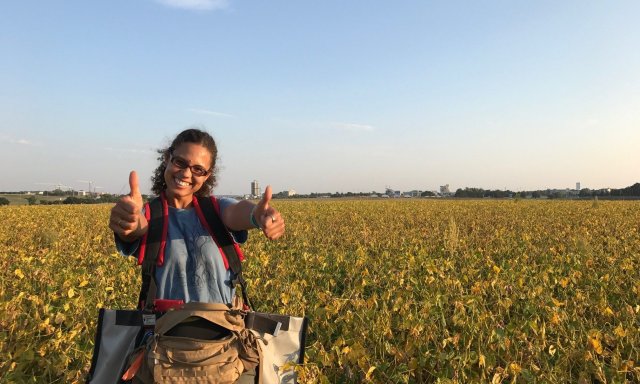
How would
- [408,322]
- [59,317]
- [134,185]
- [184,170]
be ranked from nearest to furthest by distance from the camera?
1. [134,185]
2. [184,170]
3. [408,322]
4. [59,317]

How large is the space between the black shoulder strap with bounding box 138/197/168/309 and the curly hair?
1.20 ft

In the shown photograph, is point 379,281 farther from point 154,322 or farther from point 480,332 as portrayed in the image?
point 154,322

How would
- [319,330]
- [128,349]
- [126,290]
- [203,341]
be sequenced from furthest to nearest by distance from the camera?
[126,290] < [319,330] < [128,349] < [203,341]

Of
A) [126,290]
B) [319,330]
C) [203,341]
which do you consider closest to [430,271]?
[319,330]

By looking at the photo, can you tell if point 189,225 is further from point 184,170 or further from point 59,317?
point 59,317

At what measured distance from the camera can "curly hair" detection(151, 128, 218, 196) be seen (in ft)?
7.02

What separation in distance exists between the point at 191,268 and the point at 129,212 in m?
0.38

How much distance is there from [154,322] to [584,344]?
3356 mm

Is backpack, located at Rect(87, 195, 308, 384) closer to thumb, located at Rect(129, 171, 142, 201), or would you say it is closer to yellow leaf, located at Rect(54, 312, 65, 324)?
thumb, located at Rect(129, 171, 142, 201)

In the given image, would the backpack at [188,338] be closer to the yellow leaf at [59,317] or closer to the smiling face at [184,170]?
the smiling face at [184,170]

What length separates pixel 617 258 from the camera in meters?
6.86

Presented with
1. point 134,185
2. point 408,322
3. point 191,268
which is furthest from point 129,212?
point 408,322

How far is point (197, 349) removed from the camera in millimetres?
1681

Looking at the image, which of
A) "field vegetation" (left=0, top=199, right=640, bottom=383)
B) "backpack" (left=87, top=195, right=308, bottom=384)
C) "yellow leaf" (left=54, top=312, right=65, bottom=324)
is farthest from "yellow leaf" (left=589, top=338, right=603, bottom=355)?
"yellow leaf" (left=54, top=312, right=65, bottom=324)
